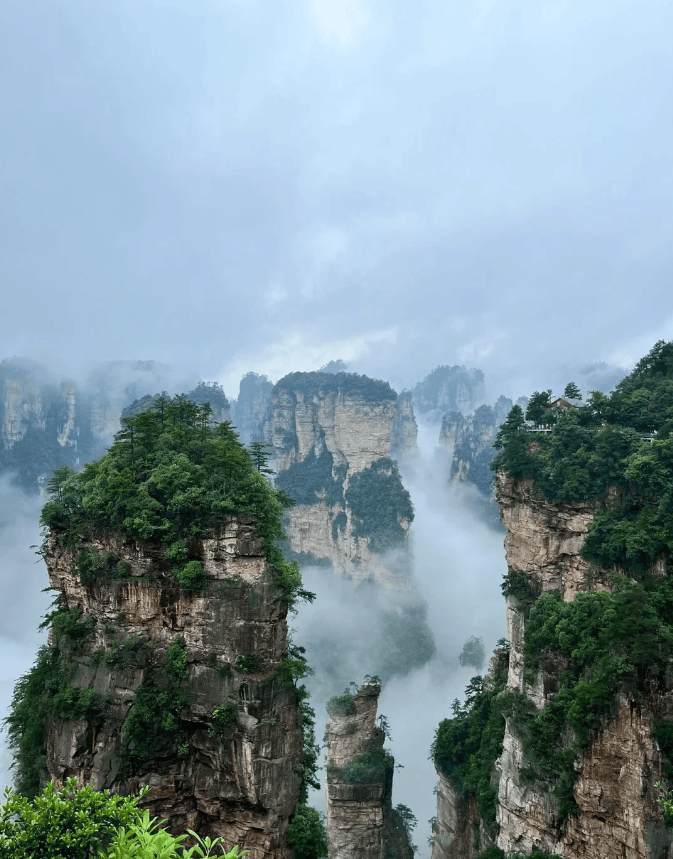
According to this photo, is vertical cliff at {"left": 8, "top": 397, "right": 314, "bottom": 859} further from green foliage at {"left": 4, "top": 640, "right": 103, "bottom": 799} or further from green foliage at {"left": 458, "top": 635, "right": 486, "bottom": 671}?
green foliage at {"left": 458, "top": 635, "right": 486, "bottom": 671}

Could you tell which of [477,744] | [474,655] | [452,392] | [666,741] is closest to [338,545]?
[474,655]

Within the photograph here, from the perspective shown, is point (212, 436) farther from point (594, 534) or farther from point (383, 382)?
point (383, 382)

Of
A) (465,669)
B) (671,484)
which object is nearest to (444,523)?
(465,669)

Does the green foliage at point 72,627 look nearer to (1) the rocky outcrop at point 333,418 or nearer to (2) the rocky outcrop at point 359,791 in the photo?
(2) the rocky outcrop at point 359,791

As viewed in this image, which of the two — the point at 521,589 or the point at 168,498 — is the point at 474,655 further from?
the point at 168,498

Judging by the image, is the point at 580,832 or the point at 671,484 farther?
the point at 671,484

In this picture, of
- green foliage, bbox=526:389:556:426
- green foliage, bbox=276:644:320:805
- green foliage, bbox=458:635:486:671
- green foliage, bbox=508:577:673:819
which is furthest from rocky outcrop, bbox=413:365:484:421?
green foliage, bbox=276:644:320:805
